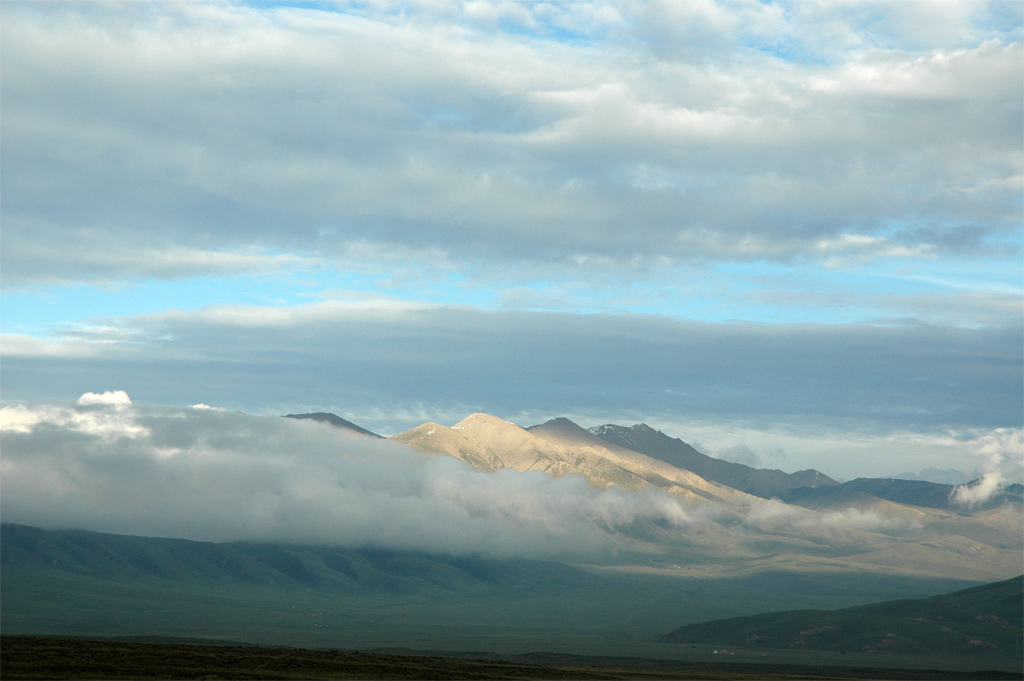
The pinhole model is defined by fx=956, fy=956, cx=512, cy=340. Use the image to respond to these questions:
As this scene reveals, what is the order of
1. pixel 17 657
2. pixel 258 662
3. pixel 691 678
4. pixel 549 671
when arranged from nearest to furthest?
pixel 17 657, pixel 258 662, pixel 549 671, pixel 691 678

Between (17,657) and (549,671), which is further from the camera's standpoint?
(549,671)

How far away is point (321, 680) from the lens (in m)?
115

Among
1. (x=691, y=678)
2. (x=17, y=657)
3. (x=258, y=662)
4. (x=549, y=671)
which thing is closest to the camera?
(x=17, y=657)

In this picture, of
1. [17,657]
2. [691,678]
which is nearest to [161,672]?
[17,657]

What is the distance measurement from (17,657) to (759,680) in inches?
5711

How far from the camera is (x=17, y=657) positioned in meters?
110

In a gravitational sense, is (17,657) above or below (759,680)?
above

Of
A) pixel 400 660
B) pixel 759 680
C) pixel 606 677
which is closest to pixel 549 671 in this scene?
pixel 606 677

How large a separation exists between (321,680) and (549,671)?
5148 cm

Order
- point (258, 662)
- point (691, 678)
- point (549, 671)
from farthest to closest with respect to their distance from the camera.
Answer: point (691, 678) → point (549, 671) → point (258, 662)

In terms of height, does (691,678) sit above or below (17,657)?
below

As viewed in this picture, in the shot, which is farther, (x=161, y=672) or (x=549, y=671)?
(x=549, y=671)

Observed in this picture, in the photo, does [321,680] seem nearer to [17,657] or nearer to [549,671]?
[17,657]

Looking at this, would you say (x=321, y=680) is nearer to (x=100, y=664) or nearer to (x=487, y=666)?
(x=100, y=664)
